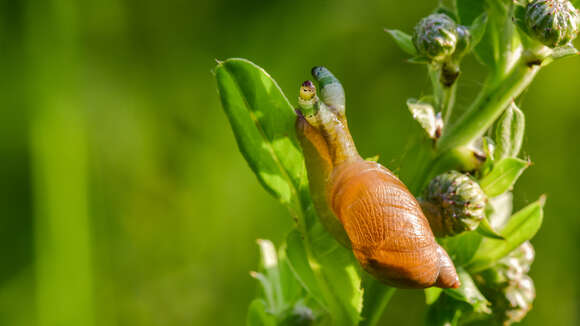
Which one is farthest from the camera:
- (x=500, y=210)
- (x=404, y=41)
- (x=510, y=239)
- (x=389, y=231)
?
(x=500, y=210)

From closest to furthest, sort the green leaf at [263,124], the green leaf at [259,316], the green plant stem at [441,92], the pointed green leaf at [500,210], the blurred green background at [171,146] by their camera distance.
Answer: the green leaf at [263,124], the green plant stem at [441,92], the green leaf at [259,316], the pointed green leaf at [500,210], the blurred green background at [171,146]

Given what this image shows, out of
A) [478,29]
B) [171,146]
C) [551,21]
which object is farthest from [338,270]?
[171,146]

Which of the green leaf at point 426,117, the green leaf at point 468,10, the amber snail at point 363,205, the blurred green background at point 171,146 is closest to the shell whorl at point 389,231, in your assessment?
the amber snail at point 363,205

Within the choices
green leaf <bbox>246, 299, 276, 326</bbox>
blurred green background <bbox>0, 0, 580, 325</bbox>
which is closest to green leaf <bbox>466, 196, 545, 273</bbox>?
green leaf <bbox>246, 299, 276, 326</bbox>

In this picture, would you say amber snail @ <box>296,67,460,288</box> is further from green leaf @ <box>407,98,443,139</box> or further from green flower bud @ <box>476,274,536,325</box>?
green flower bud @ <box>476,274,536,325</box>

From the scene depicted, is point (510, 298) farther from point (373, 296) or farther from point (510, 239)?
point (373, 296)

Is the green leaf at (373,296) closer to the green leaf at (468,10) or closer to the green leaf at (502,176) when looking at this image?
the green leaf at (502,176)
